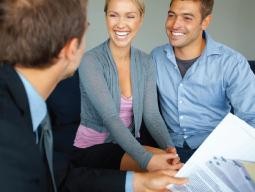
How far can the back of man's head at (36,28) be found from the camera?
82cm

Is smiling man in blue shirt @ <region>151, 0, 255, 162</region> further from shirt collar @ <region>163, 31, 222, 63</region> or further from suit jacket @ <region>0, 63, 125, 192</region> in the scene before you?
suit jacket @ <region>0, 63, 125, 192</region>

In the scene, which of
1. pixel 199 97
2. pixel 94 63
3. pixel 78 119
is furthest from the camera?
pixel 78 119

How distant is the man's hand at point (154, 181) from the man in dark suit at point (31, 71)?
0.30 metres

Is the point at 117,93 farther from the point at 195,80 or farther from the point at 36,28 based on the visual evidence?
the point at 36,28

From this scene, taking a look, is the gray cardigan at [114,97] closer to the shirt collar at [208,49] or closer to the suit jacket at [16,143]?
the shirt collar at [208,49]

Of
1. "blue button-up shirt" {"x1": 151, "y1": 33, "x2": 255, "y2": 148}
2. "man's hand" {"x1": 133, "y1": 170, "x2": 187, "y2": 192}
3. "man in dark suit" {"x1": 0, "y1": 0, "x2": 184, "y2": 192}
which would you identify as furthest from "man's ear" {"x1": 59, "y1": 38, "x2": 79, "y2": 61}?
"blue button-up shirt" {"x1": 151, "y1": 33, "x2": 255, "y2": 148}

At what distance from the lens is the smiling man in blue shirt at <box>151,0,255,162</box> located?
1.67 metres

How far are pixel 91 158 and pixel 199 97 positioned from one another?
55 cm

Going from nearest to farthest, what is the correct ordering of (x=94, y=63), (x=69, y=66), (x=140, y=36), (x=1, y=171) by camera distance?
(x=1, y=171)
(x=69, y=66)
(x=94, y=63)
(x=140, y=36)

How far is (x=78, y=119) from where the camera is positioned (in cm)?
195

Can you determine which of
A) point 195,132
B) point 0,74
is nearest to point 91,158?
point 195,132

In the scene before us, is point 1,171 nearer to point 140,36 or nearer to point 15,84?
point 15,84

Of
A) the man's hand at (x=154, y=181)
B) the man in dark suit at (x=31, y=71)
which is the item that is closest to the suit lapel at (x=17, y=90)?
the man in dark suit at (x=31, y=71)

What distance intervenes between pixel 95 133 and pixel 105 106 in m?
0.19
